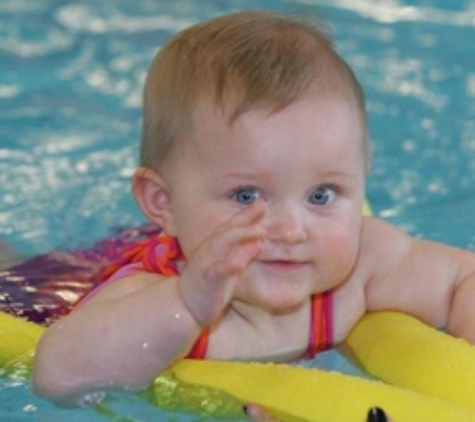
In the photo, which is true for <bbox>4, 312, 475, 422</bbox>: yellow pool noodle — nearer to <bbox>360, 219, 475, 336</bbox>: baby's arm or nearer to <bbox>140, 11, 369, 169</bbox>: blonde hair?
<bbox>360, 219, 475, 336</bbox>: baby's arm

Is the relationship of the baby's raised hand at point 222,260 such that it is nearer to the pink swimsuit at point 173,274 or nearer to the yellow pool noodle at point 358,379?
the yellow pool noodle at point 358,379

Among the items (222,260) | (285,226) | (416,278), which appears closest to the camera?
(222,260)

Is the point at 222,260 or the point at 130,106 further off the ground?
the point at 222,260

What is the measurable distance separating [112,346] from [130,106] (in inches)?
62.6

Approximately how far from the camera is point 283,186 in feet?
5.87

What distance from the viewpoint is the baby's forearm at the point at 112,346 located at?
1.76 metres

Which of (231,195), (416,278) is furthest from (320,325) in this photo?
(231,195)

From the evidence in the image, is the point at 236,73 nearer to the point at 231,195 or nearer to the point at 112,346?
the point at 231,195

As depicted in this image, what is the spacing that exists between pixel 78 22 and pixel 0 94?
473 millimetres

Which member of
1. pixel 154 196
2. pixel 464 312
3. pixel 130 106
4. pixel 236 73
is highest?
pixel 236 73

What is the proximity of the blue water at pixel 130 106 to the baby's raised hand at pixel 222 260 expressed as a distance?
995 millimetres

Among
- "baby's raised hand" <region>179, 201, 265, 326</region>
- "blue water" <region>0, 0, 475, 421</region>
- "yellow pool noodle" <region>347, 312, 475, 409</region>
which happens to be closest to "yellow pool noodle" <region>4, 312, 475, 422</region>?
"yellow pool noodle" <region>347, 312, 475, 409</region>

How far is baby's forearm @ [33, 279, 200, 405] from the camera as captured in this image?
5.77 ft

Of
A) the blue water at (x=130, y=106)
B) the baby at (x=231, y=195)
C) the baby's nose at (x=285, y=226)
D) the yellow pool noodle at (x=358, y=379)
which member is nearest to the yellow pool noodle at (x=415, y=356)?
the yellow pool noodle at (x=358, y=379)
